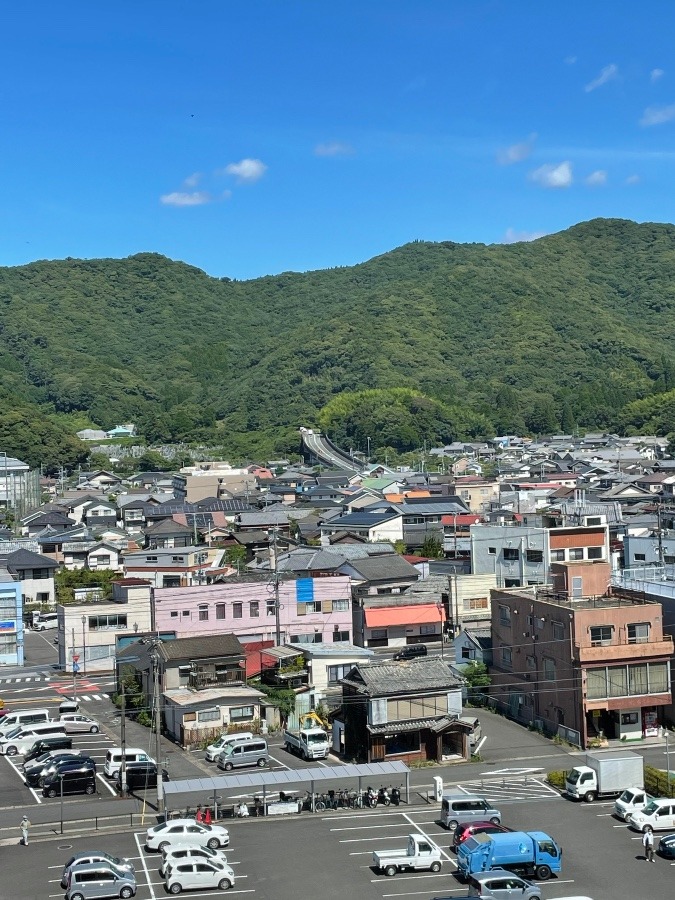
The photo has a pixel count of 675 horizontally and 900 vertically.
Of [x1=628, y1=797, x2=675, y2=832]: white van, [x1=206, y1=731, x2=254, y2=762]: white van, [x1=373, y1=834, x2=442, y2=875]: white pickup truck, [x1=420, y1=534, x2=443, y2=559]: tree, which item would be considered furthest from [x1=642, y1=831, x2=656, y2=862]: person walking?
[x1=420, y1=534, x2=443, y2=559]: tree

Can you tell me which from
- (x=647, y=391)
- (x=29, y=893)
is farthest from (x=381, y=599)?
(x=647, y=391)

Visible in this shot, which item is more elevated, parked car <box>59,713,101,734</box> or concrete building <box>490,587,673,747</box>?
concrete building <box>490,587,673,747</box>

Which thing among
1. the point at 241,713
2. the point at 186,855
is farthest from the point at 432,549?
the point at 186,855

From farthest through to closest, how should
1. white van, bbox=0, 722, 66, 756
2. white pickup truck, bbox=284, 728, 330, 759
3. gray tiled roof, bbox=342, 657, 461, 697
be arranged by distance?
1. white van, bbox=0, 722, 66, 756
2. white pickup truck, bbox=284, 728, 330, 759
3. gray tiled roof, bbox=342, 657, 461, 697

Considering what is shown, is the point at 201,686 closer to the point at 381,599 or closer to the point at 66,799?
the point at 66,799

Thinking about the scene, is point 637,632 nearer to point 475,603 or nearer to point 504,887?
point 504,887

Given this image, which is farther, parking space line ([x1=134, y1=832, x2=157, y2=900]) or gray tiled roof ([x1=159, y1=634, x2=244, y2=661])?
gray tiled roof ([x1=159, y1=634, x2=244, y2=661])

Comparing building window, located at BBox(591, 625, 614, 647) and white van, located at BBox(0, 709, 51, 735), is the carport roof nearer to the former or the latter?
building window, located at BBox(591, 625, 614, 647)

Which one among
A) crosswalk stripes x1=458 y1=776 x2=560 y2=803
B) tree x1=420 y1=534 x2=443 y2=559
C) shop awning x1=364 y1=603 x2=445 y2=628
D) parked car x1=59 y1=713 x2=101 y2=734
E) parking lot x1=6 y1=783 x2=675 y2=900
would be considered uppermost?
tree x1=420 y1=534 x2=443 y2=559
